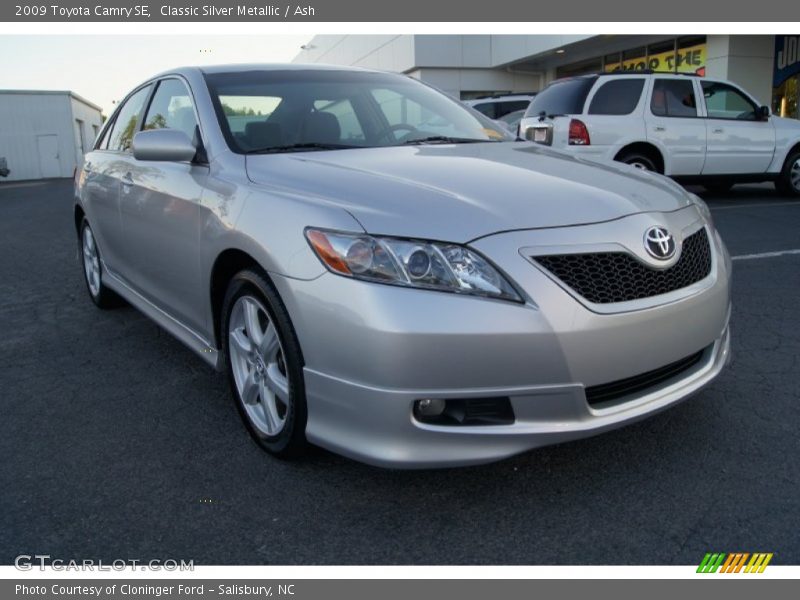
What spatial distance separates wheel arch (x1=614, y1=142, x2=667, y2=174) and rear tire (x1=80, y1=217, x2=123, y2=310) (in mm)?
6868

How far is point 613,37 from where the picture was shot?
65.9 ft

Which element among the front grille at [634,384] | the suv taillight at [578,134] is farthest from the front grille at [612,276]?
the suv taillight at [578,134]

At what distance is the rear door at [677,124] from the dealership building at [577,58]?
5.43 meters

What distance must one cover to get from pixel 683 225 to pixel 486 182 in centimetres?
77

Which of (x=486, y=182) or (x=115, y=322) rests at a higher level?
(x=486, y=182)

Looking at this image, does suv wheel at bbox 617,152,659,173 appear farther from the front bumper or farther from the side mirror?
the front bumper

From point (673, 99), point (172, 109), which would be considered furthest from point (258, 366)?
A: point (673, 99)

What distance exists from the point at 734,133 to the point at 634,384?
9.18m

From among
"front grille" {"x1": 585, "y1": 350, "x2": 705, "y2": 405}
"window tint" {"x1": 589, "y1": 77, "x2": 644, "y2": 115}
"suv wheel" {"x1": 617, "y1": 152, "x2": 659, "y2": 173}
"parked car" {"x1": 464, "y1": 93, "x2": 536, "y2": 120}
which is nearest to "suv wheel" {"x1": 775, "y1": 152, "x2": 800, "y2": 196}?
"suv wheel" {"x1": 617, "y1": 152, "x2": 659, "y2": 173}

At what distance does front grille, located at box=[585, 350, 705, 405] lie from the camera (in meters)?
2.41

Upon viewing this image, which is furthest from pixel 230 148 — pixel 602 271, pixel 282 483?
pixel 602 271

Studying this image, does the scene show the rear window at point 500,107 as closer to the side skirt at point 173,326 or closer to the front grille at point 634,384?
the side skirt at point 173,326

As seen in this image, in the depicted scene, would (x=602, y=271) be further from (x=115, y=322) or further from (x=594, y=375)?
(x=115, y=322)

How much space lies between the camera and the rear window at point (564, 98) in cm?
967
